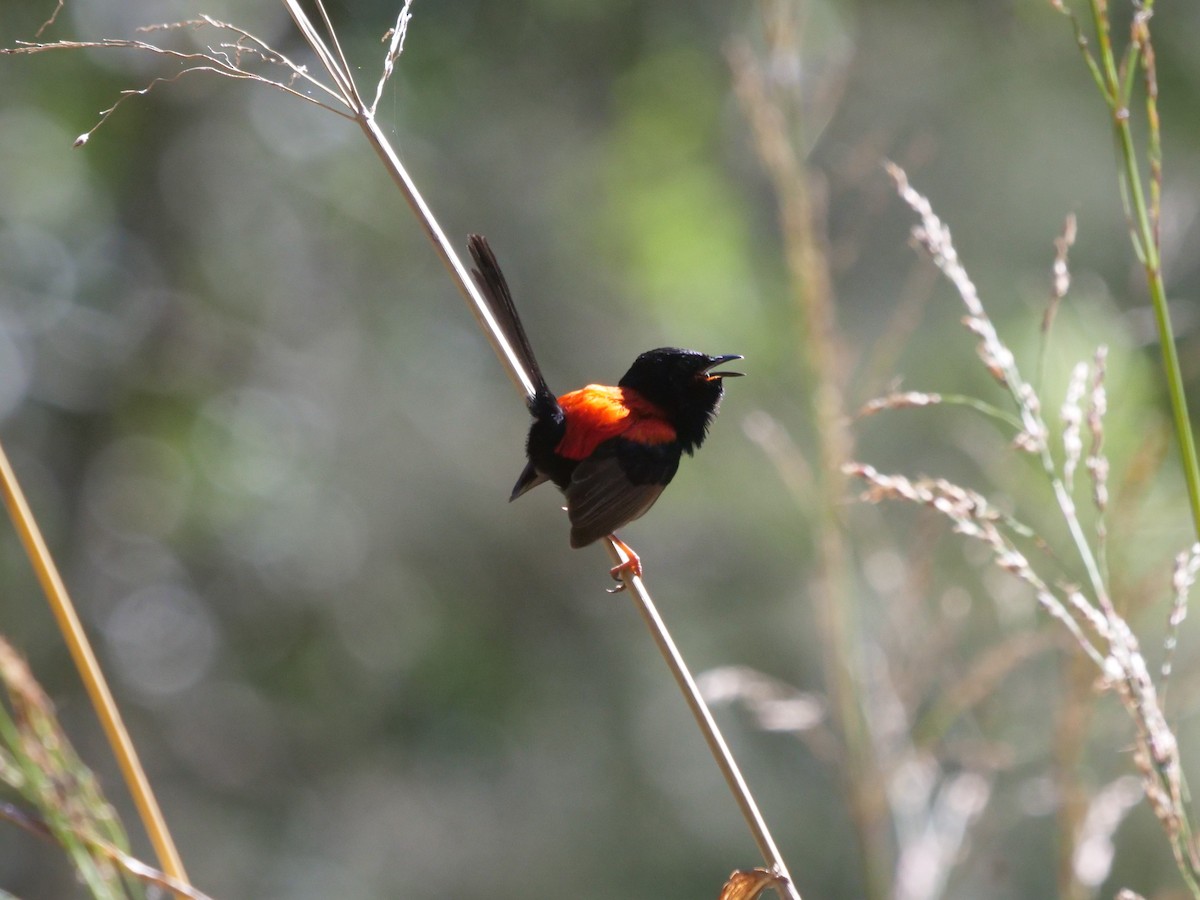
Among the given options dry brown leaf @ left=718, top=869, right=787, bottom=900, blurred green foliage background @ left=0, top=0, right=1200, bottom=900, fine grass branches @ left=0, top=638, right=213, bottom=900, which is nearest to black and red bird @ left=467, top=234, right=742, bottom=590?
dry brown leaf @ left=718, top=869, right=787, bottom=900

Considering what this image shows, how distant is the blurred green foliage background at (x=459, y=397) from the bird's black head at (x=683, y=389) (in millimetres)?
3679

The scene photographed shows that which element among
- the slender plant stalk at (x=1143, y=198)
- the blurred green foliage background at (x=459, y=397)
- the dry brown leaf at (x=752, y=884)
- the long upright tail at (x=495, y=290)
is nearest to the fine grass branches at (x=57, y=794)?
the dry brown leaf at (x=752, y=884)

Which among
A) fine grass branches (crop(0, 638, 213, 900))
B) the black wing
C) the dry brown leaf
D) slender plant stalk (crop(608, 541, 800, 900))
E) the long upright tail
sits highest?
the long upright tail

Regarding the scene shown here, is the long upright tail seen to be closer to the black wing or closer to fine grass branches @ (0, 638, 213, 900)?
the black wing

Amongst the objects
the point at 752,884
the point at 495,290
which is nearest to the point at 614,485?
the point at 495,290

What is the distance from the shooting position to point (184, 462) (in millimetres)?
8562

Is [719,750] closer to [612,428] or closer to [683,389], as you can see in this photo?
[612,428]

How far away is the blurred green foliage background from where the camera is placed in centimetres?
739

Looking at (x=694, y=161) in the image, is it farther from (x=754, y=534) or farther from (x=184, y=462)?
(x=184, y=462)

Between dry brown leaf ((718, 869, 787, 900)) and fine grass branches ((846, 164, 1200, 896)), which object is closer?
fine grass branches ((846, 164, 1200, 896))

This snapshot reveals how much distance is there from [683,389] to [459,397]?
5.70 meters

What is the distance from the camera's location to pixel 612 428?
9.48ft

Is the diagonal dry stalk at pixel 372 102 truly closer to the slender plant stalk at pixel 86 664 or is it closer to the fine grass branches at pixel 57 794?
the slender plant stalk at pixel 86 664

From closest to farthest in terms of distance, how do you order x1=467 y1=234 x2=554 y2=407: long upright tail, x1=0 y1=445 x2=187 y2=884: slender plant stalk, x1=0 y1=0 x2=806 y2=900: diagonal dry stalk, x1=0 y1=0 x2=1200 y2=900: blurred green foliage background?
1. x1=0 y1=0 x2=806 y2=900: diagonal dry stalk
2. x1=0 y1=445 x2=187 y2=884: slender plant stalk
3. x1=467 y1=234 x2=554 y2=407: long upright tail
4. x1=0 y1=0 x2=1200 y2=900: blurred green foliage background
